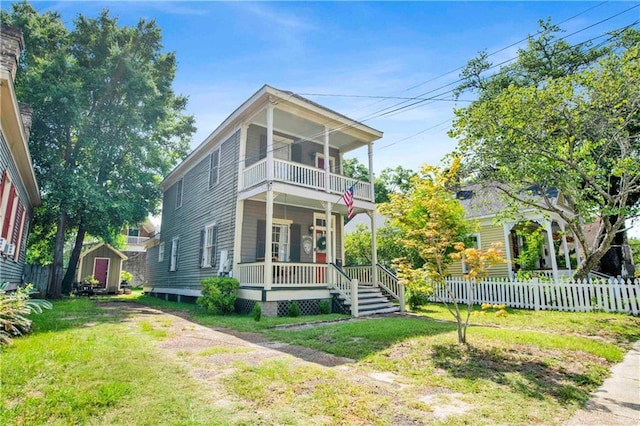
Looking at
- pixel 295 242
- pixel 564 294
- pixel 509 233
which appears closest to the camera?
pixel 564 294

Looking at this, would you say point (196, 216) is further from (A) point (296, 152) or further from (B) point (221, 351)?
(B) point (221, 351)

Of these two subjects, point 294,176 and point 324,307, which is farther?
point 294,176

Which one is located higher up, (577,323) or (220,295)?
(220,295)

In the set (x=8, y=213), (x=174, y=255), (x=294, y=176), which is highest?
(x=294, y=176)

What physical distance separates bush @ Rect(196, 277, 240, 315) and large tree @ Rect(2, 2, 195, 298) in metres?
8.39

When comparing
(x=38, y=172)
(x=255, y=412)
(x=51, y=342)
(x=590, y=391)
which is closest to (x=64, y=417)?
(x=255, y=412)

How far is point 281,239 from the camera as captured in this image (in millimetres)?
13047

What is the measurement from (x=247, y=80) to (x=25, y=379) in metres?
9.17

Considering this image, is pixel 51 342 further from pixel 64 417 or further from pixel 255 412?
pixel 255 412

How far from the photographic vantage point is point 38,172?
15.5 meters

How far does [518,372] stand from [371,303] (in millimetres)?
6779

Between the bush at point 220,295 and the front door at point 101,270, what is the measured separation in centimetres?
1562

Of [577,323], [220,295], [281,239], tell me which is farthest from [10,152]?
[577,323]

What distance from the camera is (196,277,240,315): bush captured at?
1038 centimetres
